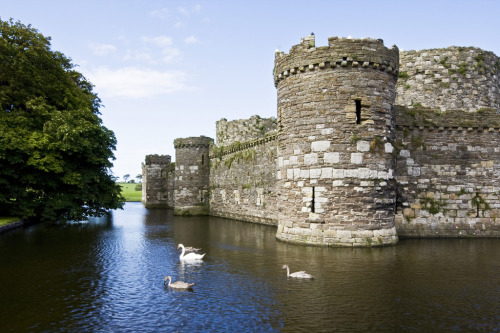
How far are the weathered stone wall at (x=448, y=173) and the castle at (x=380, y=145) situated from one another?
47 mm

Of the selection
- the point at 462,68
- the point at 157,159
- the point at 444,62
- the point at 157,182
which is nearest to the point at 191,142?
the point at 157,159

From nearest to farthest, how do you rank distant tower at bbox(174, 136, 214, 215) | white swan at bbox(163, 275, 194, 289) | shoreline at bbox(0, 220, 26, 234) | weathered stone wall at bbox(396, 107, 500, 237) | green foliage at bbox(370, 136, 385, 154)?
1. white swan at bbox(163, 275, 194, 289)
2. green foliage at bbox(370, 136, 385, 154)
3. weathered stone wall at bbox(396, 107, 500, 237)
4. shoreline at bbox(0, 220, 26, 234)
5. distant tower at bbox(174, 136, 214, 215)

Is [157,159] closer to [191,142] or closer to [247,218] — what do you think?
[191,142]

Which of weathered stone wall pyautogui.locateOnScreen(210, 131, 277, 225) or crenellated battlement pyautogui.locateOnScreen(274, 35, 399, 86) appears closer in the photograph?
crenellated battlement pyautogui.locateOnScreen(274, 35, 399, 86)

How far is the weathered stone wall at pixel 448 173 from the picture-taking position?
1838cm

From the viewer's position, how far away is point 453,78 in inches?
919

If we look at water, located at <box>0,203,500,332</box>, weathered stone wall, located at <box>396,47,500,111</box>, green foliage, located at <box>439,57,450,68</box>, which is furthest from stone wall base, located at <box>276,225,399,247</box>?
green foliage, located at <box>439,57,450,68</box>

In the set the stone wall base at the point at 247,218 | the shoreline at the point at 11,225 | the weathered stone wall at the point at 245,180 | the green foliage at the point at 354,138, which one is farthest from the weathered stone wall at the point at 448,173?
the shoreline at the point at 11,225

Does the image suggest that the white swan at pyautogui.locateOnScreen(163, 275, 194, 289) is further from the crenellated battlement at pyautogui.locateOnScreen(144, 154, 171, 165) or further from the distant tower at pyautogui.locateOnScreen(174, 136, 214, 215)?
the crenellated battlement at pyautogui.locateOnScreen(144, 154, 171, 165)

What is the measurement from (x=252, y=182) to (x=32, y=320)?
21498 mm

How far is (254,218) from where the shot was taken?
28078 millimetres

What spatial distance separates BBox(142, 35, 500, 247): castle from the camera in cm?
1545

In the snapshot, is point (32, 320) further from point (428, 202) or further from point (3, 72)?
point (3, 72)

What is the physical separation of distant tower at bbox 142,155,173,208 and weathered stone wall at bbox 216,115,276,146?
15713mm
